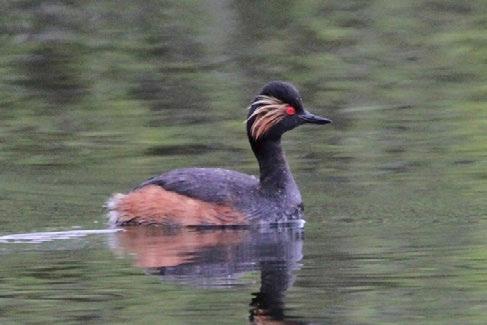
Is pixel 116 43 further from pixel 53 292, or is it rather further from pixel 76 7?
pixel 53 292

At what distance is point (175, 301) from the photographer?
8.74 metres

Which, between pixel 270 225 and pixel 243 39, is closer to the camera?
pixel 270 225

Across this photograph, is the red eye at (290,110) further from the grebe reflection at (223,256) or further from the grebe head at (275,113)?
the grebe reflection at (223,256)

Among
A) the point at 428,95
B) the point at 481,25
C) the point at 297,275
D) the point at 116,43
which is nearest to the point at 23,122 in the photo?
the point at 116,43

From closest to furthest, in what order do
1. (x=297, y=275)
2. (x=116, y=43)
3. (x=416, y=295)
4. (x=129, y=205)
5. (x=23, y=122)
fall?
(x=416, y=295), (x=297, y=275), (x=129, y=205), (x=23, y=122), (x=116, y=43)

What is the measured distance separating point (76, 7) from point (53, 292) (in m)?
9.61

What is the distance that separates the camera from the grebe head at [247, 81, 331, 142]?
40.3 feet

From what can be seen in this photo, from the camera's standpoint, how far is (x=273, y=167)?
1223 cm

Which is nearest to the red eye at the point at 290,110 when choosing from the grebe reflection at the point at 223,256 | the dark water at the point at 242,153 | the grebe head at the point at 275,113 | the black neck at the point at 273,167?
the grebe head at the point at 275,113

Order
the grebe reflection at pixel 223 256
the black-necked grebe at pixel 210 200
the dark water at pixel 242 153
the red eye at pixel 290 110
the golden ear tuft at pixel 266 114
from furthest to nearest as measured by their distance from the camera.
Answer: the red eye at pixel 290 110 < the golden ear tuft at pixel 266 114 < the black-necked grebe at pixel 210 200 < the grebe reflection at pixel 223 256 < the dark water at pixel 242 153

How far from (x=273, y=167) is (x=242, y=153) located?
2.22 m

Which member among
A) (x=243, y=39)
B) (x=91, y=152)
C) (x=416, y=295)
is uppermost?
(x=243, y=39)

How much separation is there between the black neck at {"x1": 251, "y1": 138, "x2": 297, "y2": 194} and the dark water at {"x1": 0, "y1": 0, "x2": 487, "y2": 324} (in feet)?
1.21

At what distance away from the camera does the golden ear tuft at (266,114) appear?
12258 millimetres
